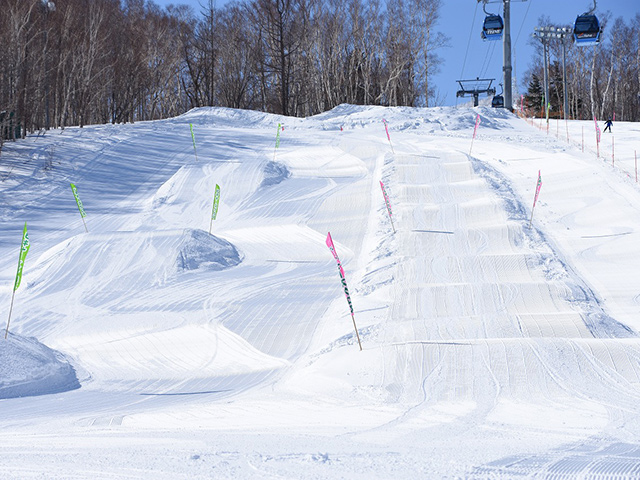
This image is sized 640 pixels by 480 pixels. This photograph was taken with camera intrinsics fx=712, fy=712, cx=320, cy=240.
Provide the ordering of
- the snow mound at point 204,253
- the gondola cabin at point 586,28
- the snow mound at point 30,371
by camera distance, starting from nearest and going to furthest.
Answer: the snow mound at point 30,371, the snow mound at point 204,253, the gondola cabin at point 586,28

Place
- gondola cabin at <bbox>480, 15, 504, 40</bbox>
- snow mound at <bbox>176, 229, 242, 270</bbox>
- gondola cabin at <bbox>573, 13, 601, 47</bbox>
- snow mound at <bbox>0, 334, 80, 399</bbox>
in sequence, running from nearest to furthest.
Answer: snow mound at <bbox>0, 334, 80, 399</bbox>, snow mound at <bbox>176, 229, 242, 270</bbox>, gondola cabin at <bbox>573, 13, 601, 47</bbox>, gondola cabin at <bbox>480, 15, 504, 40</bbox>

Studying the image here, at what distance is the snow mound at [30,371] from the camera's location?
936 cm

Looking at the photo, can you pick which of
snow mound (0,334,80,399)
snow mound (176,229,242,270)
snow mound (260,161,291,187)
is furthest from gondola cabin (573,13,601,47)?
snow mound (0,334,80,399)

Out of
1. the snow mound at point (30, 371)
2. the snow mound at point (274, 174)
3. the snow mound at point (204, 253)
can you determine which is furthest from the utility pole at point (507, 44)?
the snow mound at point (30, 371)

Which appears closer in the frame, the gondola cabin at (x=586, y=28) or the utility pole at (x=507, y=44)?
the gondola cabin at (x=586, y=28)

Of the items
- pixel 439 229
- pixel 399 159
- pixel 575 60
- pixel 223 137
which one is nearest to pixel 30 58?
pixel 223 137

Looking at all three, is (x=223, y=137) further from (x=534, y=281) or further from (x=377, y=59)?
(x=377, y=59)

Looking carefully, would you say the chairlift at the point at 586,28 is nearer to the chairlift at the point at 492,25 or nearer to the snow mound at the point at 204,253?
the chairlift at the point at 492,25

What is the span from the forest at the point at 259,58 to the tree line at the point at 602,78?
0.14 metres

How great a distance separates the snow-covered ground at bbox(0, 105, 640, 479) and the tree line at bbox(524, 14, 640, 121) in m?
31.8

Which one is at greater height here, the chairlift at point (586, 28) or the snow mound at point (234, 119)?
the chairlift at point (586, 28)

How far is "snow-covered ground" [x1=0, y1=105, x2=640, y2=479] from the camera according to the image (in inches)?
228

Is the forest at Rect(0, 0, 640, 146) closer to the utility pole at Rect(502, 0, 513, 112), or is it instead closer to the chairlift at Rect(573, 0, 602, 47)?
the utility pole at Rect(502, 0, 513, 112)

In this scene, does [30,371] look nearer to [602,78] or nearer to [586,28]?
[586,28]
